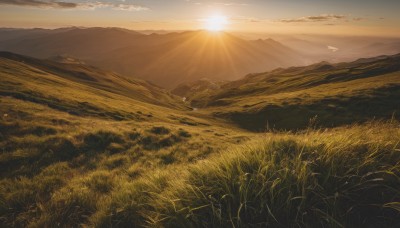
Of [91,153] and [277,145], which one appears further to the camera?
[91,153]

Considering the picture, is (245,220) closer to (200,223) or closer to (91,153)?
(200,223)

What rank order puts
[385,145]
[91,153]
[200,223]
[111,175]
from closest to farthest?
[200,223] → [385,145] → [111,175] → [91,153]

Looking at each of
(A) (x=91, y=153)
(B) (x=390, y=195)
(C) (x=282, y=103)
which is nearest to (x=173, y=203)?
(B) (x=390, y=195)

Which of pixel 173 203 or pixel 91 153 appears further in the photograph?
pixel 91 153

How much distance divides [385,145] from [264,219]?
10.3ft

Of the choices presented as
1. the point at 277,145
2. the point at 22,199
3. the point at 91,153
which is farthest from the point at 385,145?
the point at 91,153

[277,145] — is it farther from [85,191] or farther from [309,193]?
[85,191]

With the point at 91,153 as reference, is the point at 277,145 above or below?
above

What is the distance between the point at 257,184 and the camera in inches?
179

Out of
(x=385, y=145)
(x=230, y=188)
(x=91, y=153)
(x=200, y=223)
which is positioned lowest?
(x=91, y=153)

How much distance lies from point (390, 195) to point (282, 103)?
79.9m

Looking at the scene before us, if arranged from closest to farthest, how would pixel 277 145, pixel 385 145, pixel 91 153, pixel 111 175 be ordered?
1. pixel 385 145
2. pixel 277 145
3. pixel 111 175
4. pixel 91 153

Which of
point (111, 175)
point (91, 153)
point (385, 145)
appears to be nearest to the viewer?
point (385, 145)

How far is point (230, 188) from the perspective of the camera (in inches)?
185
